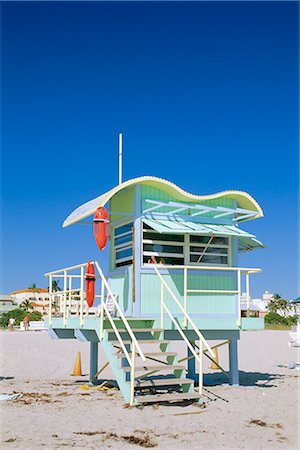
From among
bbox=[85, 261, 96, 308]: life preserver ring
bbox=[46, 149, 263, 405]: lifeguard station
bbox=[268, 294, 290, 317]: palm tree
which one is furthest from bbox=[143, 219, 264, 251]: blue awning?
bbox=[268, 294, 290, 317]: palm tree

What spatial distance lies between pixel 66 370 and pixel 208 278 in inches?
318

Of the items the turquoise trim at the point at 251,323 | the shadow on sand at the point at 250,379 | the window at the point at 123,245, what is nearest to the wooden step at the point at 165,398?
the turquoise trim at the point at 251,323

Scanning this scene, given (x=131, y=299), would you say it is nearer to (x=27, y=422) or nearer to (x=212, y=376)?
(x=27, y=422)

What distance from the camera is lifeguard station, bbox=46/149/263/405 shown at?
12.1 meters

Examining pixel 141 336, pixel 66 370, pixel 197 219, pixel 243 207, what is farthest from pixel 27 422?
pixel 66 370

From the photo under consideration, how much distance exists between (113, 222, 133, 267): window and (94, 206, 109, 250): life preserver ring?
3.70ft

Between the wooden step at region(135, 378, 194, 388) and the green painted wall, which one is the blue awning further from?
the wooden step at region(135, 378, 194, 388)

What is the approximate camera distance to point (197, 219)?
45.6 feet

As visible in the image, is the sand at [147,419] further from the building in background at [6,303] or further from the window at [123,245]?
the building in background at [6,303]

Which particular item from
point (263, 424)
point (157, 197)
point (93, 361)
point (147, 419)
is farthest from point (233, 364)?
point (147, 419)

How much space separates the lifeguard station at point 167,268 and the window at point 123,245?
24 mm

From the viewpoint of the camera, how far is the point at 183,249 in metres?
13.5

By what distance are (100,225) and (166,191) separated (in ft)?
6.79

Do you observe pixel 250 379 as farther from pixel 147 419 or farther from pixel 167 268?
pixel 147 419
